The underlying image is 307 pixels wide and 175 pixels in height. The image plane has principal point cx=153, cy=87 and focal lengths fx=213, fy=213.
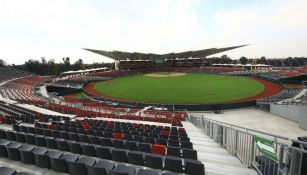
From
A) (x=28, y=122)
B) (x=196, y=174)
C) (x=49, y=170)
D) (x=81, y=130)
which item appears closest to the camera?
(x=196, y=174)

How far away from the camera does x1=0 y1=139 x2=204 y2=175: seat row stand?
5.96 metres

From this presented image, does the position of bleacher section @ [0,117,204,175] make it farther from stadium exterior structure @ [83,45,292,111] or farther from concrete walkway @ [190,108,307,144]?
stadium exterior structure @ [83,45,292,111]

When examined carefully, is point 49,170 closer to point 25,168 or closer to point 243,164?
point 25,168

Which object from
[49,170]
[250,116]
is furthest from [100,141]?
[250,116]

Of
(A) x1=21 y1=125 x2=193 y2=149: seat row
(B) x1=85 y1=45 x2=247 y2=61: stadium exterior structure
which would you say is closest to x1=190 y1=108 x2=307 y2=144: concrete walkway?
(A) x1=21 y1=125 x2=193 y2=149: seat row

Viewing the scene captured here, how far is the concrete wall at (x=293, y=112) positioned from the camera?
2047 cm

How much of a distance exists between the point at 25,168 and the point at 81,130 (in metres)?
4.47

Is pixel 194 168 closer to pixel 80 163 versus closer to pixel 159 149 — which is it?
pixel 159 149

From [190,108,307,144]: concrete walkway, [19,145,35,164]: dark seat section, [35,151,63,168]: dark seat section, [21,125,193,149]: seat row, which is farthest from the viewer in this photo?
[190,108,307,144]: concrete walkway

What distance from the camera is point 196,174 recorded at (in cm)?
632

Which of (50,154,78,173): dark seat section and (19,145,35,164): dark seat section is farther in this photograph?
(19,145,35,164): dark seat section

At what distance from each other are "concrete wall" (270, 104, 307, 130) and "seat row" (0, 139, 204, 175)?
62.5 ft

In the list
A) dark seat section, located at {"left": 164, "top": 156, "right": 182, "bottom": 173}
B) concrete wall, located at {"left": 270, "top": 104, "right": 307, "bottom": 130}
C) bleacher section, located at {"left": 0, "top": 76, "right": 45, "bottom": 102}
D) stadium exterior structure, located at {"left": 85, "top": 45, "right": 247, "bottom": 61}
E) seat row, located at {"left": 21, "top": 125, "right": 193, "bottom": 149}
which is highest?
stadium exterior structure, located at {"left": 85, "top": 45, "right": 247, "bottom": 61}

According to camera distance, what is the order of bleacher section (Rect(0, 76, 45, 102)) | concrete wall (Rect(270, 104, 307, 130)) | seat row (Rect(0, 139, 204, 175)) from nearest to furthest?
seat row (Rect(0, 139, 204, 175)) < concrete wall (Rect(270, 104, 307, 130)) < bleacher section (Rect(0, 76, 45, 102))
